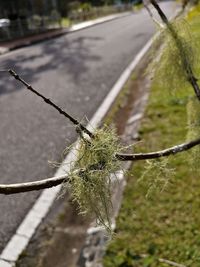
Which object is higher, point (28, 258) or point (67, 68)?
point (28, 258)

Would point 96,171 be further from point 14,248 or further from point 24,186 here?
point 14,248

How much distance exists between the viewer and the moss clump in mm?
1217

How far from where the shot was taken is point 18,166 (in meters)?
5.96

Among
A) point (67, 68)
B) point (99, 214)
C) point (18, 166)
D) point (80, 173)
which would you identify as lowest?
point (67, 68)

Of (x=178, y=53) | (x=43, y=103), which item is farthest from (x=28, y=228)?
(x=43, y=103)

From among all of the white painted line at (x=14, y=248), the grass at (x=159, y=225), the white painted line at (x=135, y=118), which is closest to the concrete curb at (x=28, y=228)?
the white painted line at (x=14, y=248)

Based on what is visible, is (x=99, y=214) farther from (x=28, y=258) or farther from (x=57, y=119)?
(x=57, y=119)

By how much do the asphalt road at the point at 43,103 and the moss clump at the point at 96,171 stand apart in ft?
Result: 1.12

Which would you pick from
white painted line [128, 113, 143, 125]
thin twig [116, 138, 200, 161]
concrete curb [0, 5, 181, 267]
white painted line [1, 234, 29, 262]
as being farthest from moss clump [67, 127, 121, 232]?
white painted line [128, 113, 143, 125]

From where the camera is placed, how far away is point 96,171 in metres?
1.22

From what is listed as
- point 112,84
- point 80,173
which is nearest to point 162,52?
point 80,173

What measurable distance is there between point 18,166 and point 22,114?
2785mm

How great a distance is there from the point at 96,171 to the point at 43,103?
7.94 m

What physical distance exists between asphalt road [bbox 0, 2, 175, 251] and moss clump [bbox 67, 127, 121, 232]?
1.12 ft
